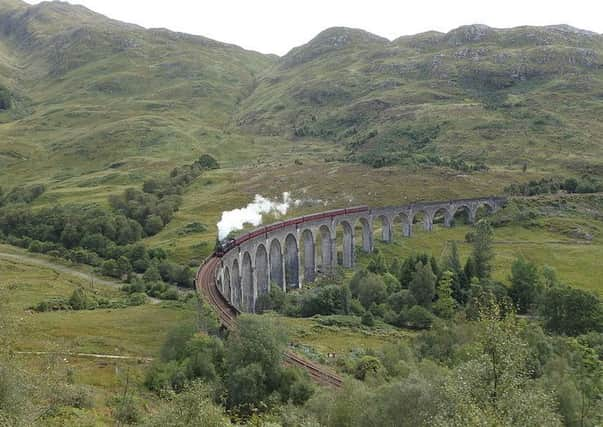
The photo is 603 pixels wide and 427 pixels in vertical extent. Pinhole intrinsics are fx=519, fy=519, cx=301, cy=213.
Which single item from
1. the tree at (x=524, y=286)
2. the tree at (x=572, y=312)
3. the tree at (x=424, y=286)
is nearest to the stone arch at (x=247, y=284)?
the tree at (x=424, y=286)

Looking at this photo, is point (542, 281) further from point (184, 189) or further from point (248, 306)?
point (184, 189)

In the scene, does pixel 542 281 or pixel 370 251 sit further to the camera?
pixel 370 251

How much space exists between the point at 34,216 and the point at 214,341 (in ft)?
302

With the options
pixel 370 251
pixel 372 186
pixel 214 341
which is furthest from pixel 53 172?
pixel 214 341

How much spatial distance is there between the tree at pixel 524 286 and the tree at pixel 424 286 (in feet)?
33.3

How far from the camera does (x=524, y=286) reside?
65.6 meters

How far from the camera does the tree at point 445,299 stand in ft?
204

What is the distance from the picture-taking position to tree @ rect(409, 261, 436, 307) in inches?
2566

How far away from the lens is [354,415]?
83.5ft

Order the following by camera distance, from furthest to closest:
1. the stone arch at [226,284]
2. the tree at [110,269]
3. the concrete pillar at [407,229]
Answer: the concrete pillar at [407,229] < the tree at [110,269] < the stone arch at [226,284]

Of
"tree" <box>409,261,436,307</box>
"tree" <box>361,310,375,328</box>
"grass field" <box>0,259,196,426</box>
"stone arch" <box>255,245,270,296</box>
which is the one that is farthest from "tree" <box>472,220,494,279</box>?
"grass field" <box>0,259,196,426</box>

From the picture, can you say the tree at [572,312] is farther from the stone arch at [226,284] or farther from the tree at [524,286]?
the stone arch at [226,284]

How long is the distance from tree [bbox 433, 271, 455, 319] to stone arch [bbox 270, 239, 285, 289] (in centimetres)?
2253

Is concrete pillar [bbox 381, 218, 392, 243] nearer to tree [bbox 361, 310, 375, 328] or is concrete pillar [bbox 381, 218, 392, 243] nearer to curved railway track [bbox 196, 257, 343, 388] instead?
tree [bbox 361, 310, 375, 328]
